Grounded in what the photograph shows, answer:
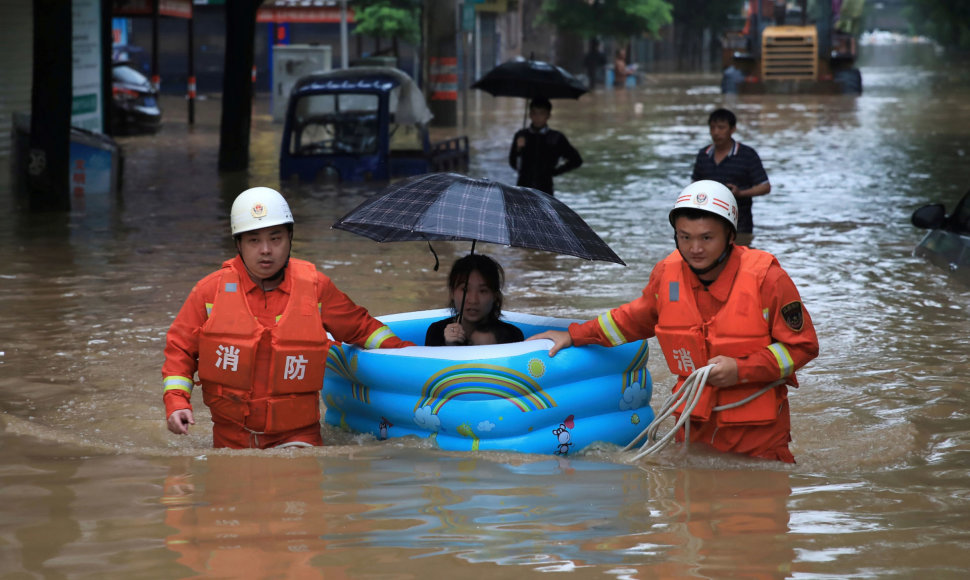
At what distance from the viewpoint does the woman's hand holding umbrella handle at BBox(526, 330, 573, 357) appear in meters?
5.67

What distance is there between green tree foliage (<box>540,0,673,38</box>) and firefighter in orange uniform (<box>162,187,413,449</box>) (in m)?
48.9

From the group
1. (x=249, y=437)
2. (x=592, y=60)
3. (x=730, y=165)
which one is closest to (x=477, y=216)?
(x=249, y=437)

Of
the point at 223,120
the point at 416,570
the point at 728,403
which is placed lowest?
the point at 416,570

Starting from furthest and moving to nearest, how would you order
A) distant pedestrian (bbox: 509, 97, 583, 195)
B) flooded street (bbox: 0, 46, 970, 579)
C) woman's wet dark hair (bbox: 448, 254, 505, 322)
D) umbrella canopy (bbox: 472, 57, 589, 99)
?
1. umbrella canopy (bbox: 472, 57, 589, 99)
2. distant pedestrian (bbox: 509, 97, 583, 195)
3. woman's wet dark hair (bbox: 448, 254, 505, 322)
4. flooded street (bbox: 0, 46, 970, 579)

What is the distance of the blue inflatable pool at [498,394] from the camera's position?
5590 millimetres

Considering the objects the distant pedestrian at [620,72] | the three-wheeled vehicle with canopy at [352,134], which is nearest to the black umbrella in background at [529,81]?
the three-wheeled vehicle with canopy at [352,134]

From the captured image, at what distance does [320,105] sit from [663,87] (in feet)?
106

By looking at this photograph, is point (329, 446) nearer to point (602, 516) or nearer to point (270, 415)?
point (270, 415)

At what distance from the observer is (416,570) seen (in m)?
4.22

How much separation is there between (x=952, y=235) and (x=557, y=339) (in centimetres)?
514

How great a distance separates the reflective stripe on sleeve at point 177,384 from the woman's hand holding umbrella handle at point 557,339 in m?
1.57

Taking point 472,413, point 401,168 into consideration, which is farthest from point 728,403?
point 401,168

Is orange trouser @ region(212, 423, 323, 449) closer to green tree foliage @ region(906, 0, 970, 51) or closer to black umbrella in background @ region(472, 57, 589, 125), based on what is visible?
black umbrella in background @ region(472, 57, 589, 125)

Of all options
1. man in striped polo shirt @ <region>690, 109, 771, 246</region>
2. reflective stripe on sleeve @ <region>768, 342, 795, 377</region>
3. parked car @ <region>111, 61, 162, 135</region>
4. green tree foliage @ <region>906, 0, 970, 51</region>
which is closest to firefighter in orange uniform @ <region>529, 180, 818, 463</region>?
reflective stripe on sleeve @ <region>768, 342, 795, 377</region>
